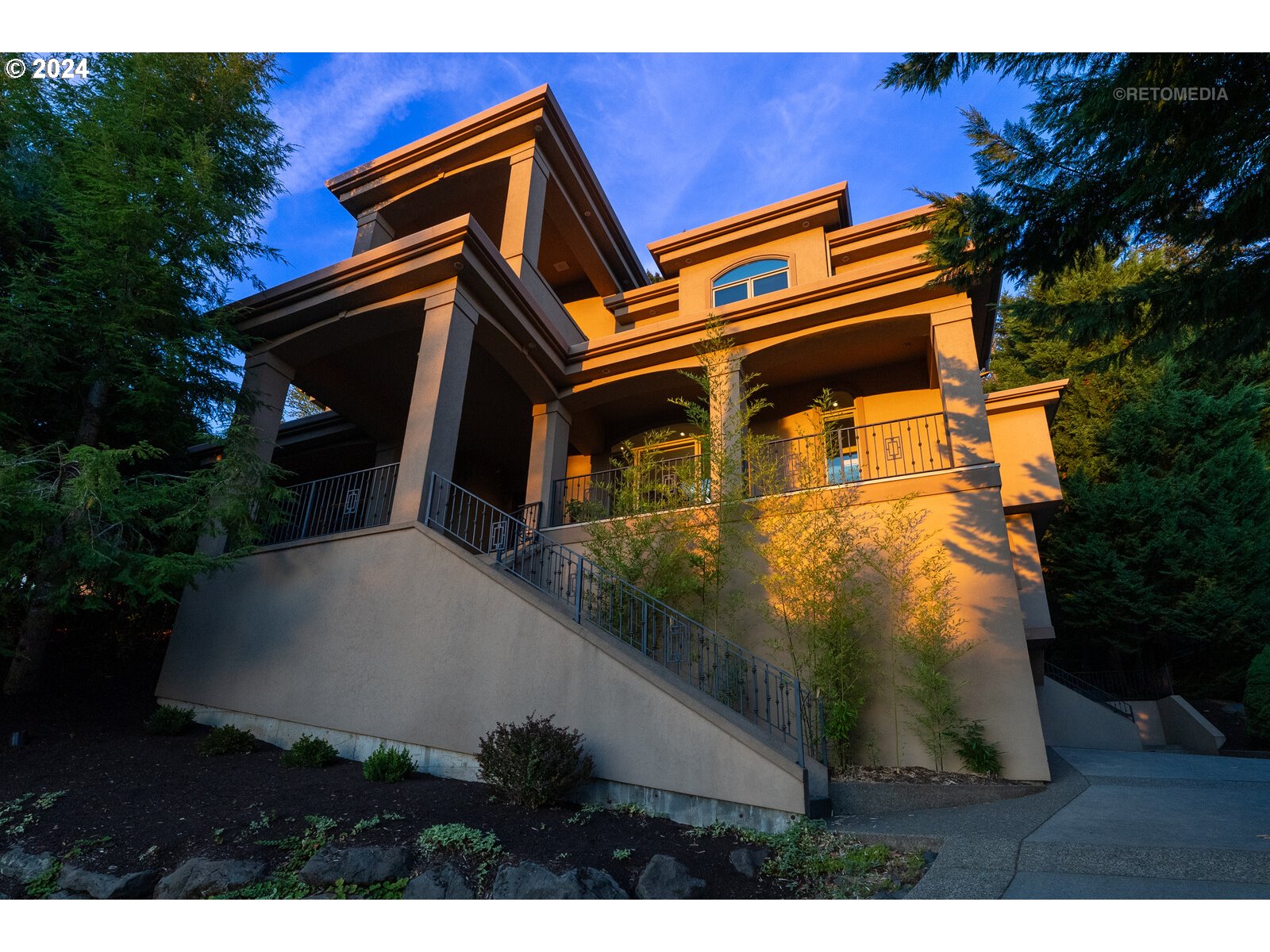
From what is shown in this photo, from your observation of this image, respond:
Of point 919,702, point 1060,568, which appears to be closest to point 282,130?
point 919,702

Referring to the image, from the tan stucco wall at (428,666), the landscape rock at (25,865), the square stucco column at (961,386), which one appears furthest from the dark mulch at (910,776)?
the landscape rock at (25,865)

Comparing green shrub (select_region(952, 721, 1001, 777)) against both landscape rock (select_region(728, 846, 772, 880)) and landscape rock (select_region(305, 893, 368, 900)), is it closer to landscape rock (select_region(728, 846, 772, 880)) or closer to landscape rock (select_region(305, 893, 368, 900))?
landscape rock (select_region(728, 846, 772, 880))

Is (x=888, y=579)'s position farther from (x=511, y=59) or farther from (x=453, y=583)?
(x=511, y=59)

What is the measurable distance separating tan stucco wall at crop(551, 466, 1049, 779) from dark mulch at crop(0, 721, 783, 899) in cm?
306

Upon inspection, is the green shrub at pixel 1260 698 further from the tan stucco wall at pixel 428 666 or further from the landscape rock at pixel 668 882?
the landscape rock at pixel 668 882

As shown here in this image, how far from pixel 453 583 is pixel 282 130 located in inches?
307

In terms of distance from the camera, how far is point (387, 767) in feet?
18.1

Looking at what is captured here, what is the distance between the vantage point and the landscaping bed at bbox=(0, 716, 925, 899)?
12.3ft

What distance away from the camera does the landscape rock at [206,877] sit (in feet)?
12.1

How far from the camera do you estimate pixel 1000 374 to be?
18.2 meters

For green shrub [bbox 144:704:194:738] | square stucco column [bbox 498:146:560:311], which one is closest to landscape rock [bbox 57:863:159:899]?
green shrub [bbox 144:704:194:738]

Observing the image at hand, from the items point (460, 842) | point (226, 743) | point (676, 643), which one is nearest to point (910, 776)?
Result: point (676, 643)

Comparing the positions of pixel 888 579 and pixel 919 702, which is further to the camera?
pixel 888 579

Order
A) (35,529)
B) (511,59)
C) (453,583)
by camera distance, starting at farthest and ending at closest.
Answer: (453,583) → (35,529) → (511,59)
